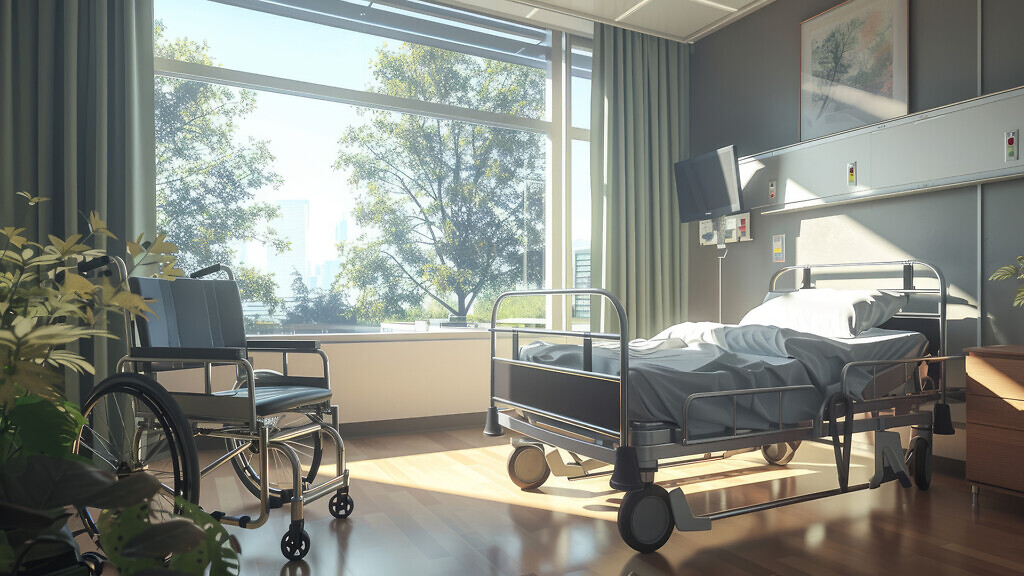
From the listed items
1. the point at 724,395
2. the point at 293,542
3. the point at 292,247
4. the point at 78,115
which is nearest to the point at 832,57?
the point at 724,395

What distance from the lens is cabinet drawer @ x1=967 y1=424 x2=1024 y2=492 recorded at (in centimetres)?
267

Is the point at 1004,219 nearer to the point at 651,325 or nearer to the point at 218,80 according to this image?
the point at 651,325

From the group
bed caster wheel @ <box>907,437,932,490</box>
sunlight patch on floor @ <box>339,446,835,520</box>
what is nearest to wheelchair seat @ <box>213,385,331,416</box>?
sunlight patch on floor @ <box>339,446,835,520</box>

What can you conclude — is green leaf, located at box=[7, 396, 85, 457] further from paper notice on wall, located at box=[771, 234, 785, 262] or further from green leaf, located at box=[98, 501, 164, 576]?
paper notice on wall, located at box=[771, 234, 785, 262]

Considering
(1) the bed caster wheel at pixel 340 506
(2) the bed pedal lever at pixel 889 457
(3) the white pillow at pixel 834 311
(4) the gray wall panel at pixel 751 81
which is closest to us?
(1) the bed caster wheel at pixel 340 506

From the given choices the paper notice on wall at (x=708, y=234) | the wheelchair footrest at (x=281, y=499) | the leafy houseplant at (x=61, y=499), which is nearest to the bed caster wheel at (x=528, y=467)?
the wheelchair footrest at (x=281, y=499)

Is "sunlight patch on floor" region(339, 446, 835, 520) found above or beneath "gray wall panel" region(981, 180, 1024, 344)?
beneath

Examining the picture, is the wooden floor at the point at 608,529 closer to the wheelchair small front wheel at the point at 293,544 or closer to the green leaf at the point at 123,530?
the wheelchair small front wheel at the point at 293,544

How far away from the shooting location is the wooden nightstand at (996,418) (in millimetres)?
2668

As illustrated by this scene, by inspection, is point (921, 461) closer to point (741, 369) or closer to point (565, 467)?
point (741, 369)

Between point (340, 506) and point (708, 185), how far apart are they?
3.33 m

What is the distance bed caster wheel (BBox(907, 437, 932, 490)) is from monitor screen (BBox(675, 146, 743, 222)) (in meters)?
1.89

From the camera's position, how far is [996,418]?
2748mm

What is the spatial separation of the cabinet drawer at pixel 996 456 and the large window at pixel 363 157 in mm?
2745
